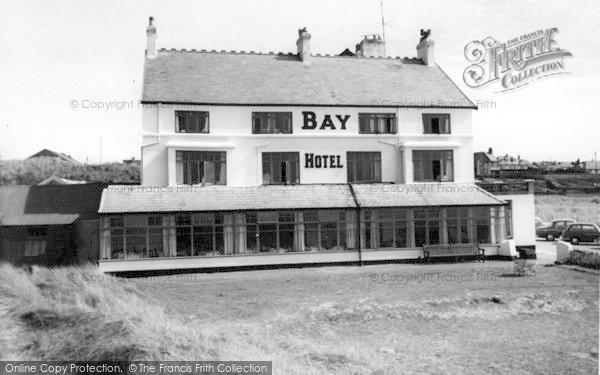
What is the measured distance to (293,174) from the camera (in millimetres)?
25703

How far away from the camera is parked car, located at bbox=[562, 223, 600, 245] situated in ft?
105

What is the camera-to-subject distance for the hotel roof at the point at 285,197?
22.6 meters

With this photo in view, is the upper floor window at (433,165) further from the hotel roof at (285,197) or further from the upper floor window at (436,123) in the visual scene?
A: the upper floor window at (436,123)

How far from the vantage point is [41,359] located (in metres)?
11.8

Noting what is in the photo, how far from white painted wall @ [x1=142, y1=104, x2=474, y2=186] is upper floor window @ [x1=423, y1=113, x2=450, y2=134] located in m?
0.27

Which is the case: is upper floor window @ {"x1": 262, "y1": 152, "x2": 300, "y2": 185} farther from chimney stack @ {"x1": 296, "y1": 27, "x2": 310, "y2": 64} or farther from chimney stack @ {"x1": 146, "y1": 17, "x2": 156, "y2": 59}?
chimney stack @ {"x1": 146, "y1": 17, "x2": 156, "y2": 59}

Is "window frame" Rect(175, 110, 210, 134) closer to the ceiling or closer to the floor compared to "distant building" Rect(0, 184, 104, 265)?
closer to the ceiling

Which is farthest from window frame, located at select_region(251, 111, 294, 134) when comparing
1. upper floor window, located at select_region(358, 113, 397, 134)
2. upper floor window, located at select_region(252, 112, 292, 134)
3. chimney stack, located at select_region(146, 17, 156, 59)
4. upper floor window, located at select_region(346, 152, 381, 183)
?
chimney stack, located at select_region(146, 17, 156, 59)

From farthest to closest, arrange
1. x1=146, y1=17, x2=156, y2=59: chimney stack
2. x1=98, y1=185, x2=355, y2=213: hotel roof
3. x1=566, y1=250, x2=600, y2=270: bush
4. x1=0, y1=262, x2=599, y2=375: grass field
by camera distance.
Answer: x1=146, y1=17, x2=156, y2=59: chimney stack → x1=98, y1=185, x2=355, y2=213: hotel roof → x1=566, y1=250, x2=600, y2=270: bush → x1=0, y1=262, x2=599, y2=375: grass field

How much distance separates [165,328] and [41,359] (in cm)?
288

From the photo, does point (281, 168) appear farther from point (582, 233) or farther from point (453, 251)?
point (582, 233)

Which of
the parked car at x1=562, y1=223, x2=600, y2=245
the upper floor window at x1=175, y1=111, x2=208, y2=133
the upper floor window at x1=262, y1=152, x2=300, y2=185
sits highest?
the upper floor window at x1=175, y1=111, x2=208, y2=133

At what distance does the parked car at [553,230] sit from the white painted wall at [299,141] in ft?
40.6

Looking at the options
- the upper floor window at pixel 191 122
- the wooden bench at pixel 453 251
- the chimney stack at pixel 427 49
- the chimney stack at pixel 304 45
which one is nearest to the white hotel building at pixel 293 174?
the upper floor window at pixel 191 122
